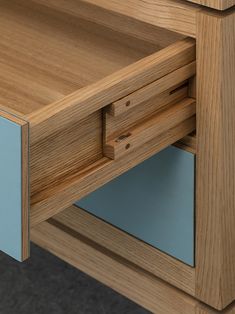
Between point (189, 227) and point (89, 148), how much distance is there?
0.22 meters

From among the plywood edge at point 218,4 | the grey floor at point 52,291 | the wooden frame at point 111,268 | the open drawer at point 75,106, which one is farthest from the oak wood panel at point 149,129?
the grey floor at point 52,291

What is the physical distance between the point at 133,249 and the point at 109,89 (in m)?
0.32

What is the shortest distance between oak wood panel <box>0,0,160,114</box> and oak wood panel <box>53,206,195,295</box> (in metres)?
0.24

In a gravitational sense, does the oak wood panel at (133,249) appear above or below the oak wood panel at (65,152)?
below

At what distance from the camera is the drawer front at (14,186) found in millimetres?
798

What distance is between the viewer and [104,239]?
A: 1.18 metres

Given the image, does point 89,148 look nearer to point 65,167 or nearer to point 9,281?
point 65,167

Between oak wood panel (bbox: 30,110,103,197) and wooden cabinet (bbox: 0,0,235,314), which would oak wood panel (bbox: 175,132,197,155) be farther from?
oak wood panel (bbox: 30,110,103,197)

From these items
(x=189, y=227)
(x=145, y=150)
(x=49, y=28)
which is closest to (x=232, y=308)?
(x=189, y=227)

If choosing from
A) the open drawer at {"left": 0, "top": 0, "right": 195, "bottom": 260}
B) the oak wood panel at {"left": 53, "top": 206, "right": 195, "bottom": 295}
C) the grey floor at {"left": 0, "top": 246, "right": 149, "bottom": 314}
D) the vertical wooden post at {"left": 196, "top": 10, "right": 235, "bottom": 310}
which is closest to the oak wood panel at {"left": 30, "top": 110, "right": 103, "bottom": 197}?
the open drawer at {"left": 0, "top": 0, "right": 195, "bottom": 260}

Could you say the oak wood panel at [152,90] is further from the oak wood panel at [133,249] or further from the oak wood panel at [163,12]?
the oak wood panel at [133,249]

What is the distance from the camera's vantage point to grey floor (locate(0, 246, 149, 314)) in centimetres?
121

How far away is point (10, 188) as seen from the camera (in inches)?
32.4

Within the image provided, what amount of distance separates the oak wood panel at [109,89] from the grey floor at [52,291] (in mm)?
386
